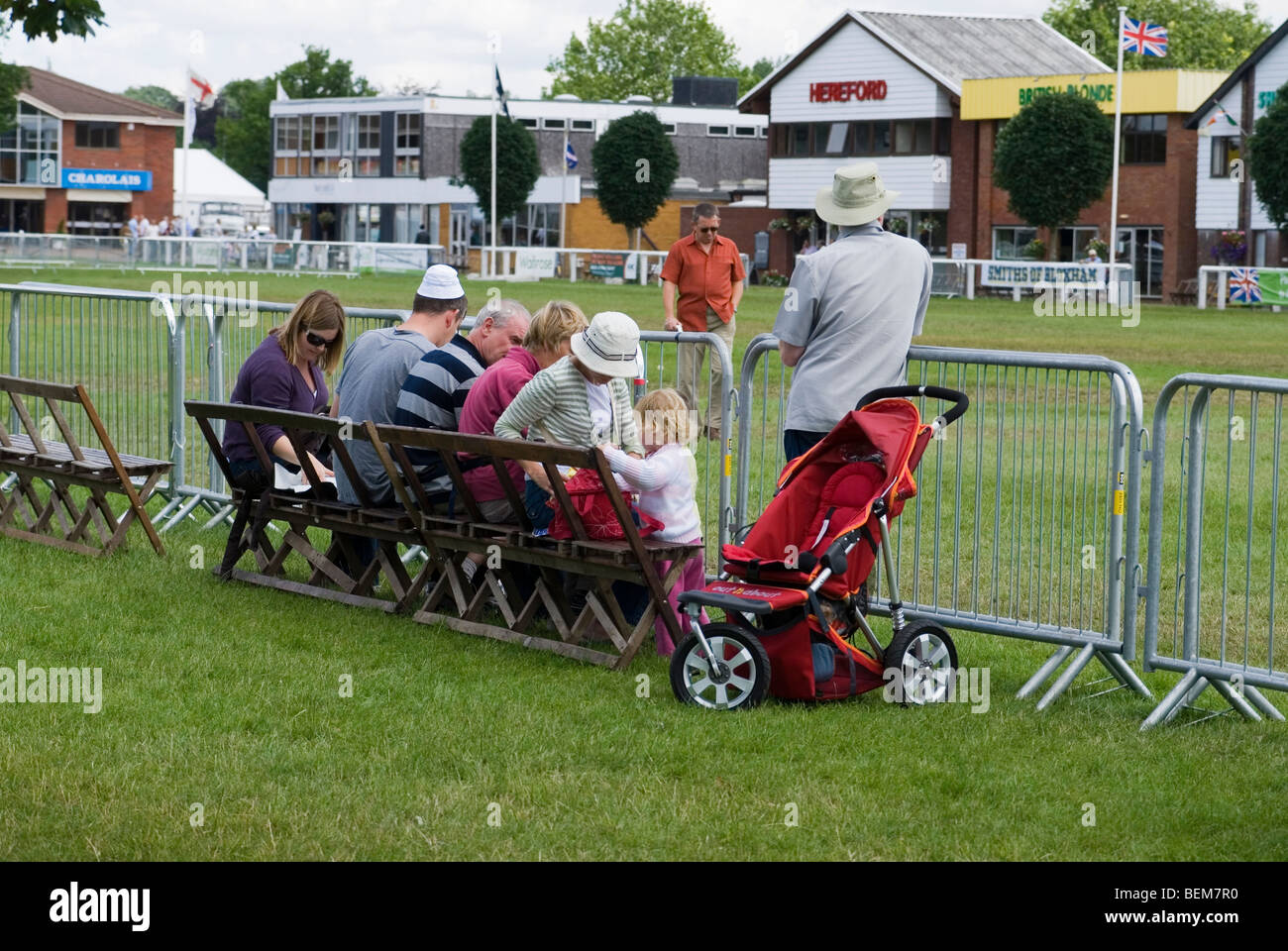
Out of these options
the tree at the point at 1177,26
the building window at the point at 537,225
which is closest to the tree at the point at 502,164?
the building window at the point at 537,225

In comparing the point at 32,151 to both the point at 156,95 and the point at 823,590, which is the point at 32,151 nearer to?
the point at 823,590

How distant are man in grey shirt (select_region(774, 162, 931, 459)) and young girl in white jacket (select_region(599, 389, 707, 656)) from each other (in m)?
0.46

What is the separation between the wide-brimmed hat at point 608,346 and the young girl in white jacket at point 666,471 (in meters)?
0.19

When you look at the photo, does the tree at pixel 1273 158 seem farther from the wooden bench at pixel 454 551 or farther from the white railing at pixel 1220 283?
the wooden bench at pixel 454 551

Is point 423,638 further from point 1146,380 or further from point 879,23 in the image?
point 879,23

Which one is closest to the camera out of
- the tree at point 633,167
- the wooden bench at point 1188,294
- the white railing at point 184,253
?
the wooden bench at point 1188,294

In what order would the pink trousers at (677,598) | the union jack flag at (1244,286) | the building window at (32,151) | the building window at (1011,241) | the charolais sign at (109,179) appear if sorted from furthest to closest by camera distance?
1. the charolais sign at (109,179)
2. the building window at (32,151)
3. the building window at (1011,241)
4. the union jack flag at (1244,286)
5. the pink trousers at (677,598)

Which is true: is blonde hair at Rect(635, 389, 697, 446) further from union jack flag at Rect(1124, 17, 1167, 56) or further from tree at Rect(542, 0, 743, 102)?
tree at Rect(542, 0, 743, 102)

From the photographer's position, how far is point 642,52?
121 m

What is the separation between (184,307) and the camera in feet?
37.0

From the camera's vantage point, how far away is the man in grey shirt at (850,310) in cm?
731

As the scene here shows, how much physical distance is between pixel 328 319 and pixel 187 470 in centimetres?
326

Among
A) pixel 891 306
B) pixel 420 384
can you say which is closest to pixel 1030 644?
pixel 891 306
